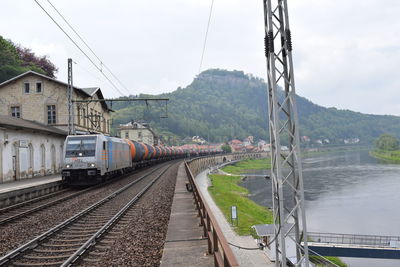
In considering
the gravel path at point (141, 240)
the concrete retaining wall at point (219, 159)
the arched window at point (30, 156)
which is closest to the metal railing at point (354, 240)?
the gravel path at point (141, 240)

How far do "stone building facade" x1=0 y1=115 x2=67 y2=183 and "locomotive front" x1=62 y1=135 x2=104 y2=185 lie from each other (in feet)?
14.8

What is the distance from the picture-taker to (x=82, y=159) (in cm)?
2028

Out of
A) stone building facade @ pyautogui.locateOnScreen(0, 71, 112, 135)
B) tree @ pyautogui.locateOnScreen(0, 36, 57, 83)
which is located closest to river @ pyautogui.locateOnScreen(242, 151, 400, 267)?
stone building facade @ pyautogui.locateOnScreen(0, 71, 112, 135)

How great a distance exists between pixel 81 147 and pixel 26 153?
712 centimetres

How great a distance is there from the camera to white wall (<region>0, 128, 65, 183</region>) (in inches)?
881

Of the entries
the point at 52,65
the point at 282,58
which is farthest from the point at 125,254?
the point at 52,65

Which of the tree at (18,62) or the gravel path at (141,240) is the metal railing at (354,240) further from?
the tree at (18,62)

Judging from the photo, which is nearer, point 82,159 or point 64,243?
point 64,243

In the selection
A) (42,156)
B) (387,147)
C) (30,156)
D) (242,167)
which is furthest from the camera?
(387,147)

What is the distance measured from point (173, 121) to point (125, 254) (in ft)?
473

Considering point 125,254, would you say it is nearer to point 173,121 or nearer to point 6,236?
point 6,236

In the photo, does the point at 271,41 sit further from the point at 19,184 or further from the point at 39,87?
the point at 39,87

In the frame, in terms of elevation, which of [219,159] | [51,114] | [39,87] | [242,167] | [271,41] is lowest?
[242,167]

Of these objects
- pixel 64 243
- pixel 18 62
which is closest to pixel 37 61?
pixel 18 62
